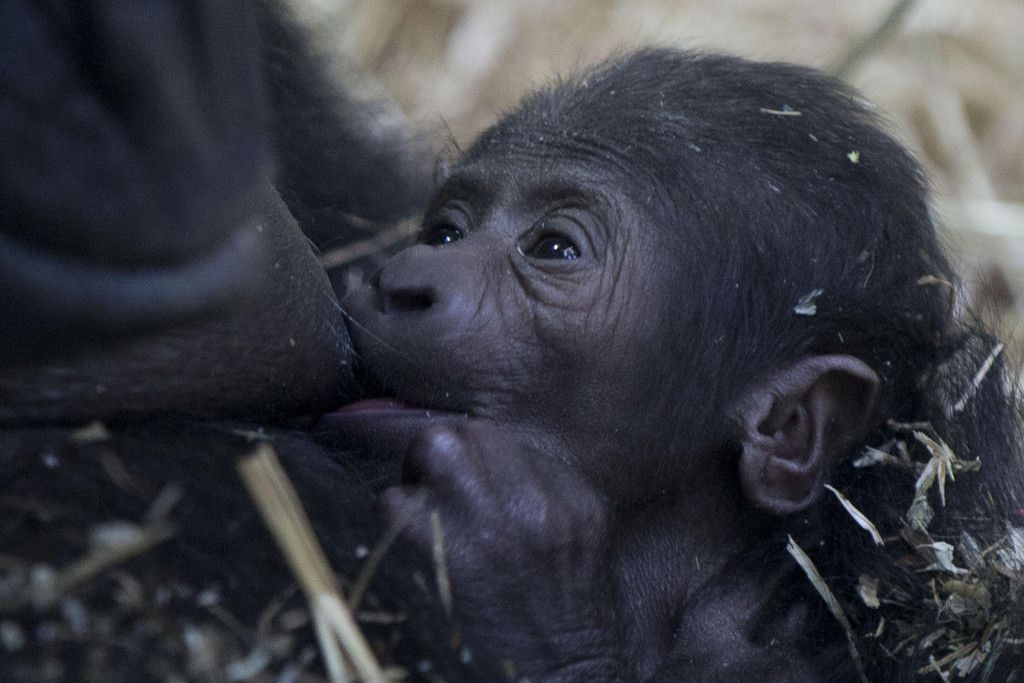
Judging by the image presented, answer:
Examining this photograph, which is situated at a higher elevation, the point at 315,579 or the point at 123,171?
the point at 123,171

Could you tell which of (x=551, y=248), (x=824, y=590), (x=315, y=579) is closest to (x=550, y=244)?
(x=551, y=248)

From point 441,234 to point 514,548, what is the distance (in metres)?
0.92

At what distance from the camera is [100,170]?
182cm

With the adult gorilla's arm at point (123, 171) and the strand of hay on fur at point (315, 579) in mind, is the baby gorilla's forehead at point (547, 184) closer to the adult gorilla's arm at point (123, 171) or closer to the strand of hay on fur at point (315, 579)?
the adult gorilla's arm at point (123, 171)

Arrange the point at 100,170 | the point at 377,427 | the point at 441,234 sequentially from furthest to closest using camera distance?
1. the point at 441,234
2. the point at 377,427
3. the point at 100,170

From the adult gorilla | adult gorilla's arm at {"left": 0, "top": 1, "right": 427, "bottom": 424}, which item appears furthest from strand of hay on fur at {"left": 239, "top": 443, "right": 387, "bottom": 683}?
adult gorilla's arm at {"left": 0, "top": 1, "right": 427, "bottom": 424}

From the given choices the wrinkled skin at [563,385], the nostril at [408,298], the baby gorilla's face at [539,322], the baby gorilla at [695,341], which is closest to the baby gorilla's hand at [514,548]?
the wrinkled skin at [563,385]

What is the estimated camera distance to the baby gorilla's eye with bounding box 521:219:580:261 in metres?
2.96

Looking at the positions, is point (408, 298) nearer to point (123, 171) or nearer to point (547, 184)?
point (547, 184)

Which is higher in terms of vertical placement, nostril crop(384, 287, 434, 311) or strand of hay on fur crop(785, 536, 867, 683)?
nostril crop(384, 287, 434, 311)

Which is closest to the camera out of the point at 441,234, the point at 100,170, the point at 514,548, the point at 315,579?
the point at 100,170

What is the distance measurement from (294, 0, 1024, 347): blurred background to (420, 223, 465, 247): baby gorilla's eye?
278 cm

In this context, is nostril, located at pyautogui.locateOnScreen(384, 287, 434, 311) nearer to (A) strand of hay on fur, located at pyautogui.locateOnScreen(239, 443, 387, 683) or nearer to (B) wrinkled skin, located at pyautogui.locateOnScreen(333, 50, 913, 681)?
(B) wrinkled skin, located at pyautogui.locateOnScreen(333, 50, 913, 681)

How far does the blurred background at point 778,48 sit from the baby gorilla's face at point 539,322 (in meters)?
3.02
